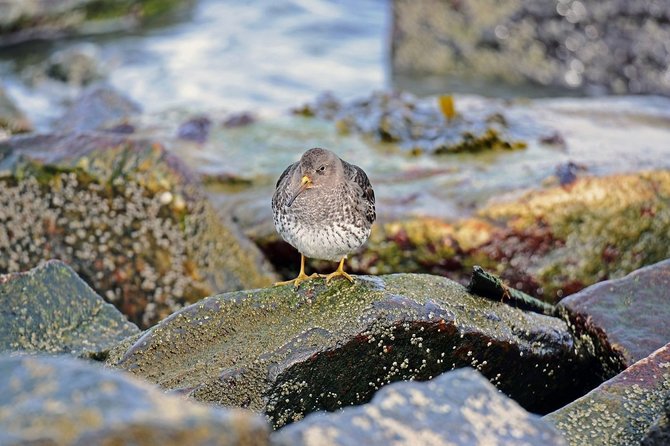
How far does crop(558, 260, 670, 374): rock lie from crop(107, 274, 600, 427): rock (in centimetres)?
20

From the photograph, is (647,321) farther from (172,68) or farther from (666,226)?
(172,68)

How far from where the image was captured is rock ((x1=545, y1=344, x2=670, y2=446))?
378 centimetres

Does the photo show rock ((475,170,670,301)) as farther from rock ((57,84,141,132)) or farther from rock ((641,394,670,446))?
rock ((57,84,141,132))

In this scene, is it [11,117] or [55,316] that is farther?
[11,117]

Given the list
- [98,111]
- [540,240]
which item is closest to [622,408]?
[540,240]

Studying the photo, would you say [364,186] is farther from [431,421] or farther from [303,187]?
[431,421]

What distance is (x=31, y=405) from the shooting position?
229 centimetres

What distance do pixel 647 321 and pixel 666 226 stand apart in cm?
204

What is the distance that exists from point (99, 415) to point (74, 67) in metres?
11.8

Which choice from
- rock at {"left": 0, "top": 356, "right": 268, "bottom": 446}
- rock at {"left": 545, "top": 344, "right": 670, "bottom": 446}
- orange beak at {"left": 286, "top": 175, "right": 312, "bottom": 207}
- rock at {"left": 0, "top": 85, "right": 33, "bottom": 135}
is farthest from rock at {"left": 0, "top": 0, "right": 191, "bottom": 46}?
rock at {"left": 0, "top": 356, "right": 268, "bottom": 446}

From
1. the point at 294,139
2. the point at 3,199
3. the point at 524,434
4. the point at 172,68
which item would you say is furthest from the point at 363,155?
the point at 172,68

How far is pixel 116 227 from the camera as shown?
5.81m

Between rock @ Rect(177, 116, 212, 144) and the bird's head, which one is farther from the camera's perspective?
rock @ Rect(177, 116, 212, 144)

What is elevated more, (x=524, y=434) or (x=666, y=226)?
(x=524, y=434)
